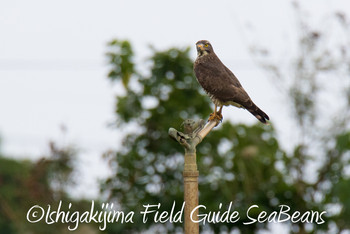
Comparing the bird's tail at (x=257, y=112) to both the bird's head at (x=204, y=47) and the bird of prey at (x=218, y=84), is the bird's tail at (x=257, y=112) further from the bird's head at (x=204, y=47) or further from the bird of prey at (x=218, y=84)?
the bird's head at (x=204, y=47)

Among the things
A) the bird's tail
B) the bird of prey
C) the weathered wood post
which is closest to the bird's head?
the bird of prey

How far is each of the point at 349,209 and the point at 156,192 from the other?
266 centimetres

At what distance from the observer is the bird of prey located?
7884 mm

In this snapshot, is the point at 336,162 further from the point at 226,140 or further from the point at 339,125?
the point at 226,140

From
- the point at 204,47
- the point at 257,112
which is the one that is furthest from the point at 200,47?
the point at 257,112

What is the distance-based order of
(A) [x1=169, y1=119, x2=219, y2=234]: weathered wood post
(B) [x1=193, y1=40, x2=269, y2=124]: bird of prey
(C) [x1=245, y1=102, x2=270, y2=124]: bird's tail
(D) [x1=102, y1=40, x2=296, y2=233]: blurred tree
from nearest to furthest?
1. (A) [x1=169, y1=119, x2=219, y2=234]: weathered wood post
2. (C) [x1=245, y1=102, x2=270, y2=124]: bird's tail
3. (B) [x1=193, y1=40, x2=269, y2=124]: bird of prey
4. (D) [x1=102, y1=40, x2=296, y2=233]: blurred tree

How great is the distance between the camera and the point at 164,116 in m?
10.7

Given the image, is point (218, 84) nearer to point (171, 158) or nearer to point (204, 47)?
point (204, 47)

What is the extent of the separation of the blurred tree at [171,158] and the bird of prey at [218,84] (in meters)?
2.09

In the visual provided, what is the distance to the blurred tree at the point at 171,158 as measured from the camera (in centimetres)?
1063

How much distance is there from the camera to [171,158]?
424 inches

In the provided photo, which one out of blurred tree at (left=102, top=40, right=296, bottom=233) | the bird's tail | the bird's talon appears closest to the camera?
the bird's tail

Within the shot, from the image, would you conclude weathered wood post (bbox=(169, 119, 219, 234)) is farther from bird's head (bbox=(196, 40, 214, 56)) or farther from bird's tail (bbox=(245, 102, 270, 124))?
bird's head (bbox=(196, 40, 214, 56))

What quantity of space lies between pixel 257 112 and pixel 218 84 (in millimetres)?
586
